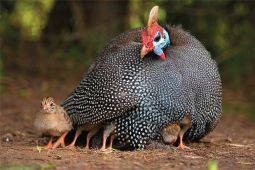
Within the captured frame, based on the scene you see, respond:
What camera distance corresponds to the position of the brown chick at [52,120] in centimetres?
560

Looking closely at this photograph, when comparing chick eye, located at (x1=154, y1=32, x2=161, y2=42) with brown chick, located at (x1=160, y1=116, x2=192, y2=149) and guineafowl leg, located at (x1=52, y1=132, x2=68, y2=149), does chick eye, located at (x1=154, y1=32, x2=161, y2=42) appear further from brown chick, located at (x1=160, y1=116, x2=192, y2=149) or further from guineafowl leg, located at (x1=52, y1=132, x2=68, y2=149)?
guineafowl leg, located at (x1=52, y1=132, x2=68, y2=149)

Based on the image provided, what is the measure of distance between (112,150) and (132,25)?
6.01 m

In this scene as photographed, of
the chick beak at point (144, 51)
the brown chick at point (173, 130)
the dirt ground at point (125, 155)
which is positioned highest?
the chick beak at point (144, 51)

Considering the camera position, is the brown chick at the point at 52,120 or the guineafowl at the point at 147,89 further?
the brown chick at the point at 52,120

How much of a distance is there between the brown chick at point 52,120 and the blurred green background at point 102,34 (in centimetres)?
481

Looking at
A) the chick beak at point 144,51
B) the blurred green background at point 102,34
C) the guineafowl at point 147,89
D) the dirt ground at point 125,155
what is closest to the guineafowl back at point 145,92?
the guineafowl at point 147,89

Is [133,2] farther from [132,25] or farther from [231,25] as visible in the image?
[231,25]

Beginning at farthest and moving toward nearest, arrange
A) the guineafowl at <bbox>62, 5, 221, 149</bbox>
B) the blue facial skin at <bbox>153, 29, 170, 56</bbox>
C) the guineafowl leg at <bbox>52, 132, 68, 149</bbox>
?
the guineafowl leg at <bbox>52, 132, 68, 149</bbox> < the blue facial skin at <bbox>153, 29, 170, 56</bbox> < the guineafowl at <bbox>62, 5, 221, 149</bbox>

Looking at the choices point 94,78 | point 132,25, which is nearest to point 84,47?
point 132,25

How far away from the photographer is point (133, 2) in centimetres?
1129

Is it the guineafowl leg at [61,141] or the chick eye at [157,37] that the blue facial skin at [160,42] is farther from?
the guineafowl leg at [61,141]

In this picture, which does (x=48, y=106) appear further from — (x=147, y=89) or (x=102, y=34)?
(x=102, y=34)

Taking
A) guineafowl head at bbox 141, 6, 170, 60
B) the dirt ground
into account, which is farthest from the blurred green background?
guineafowl head at bbox 141, 6, 170, 60

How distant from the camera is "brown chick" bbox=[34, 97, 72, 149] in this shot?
18.4 feet
